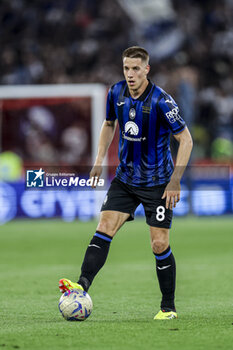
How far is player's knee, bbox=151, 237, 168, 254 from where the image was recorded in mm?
5867

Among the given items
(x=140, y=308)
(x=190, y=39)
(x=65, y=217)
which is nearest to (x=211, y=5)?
(x=190, y=39)

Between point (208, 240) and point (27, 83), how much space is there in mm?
10755

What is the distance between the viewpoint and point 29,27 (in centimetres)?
2480

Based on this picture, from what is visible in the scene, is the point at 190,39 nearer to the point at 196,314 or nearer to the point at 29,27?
the point at 29,27

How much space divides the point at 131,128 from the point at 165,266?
1.09 meters

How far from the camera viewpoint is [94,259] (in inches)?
229

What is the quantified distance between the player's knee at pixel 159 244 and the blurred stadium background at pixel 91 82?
459 inches

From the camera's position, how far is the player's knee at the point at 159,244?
5867 mm

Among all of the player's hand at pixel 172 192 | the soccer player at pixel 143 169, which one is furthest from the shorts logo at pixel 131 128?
the player's hand at pixel 172 192

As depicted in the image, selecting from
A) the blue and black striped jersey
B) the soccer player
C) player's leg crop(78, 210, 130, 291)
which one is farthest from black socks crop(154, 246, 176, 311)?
the blue and black striped jersey

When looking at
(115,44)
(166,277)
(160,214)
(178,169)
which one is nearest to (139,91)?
(178,169)

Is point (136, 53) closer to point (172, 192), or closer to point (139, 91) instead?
point (139, 91)

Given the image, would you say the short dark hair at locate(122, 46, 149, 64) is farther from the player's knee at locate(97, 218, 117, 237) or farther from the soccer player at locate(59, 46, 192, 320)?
the player's knee at locate(97, 218, 117, 237)

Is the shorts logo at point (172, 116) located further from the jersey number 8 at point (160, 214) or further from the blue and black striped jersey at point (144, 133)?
the jersey number 8 at point (160, 214)
